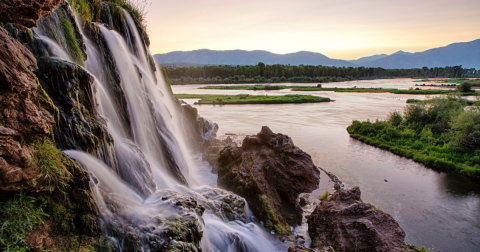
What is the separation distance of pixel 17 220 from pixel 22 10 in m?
3.12

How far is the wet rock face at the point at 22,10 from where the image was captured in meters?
4.04

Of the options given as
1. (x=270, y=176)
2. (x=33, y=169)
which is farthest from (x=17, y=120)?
(x=270, y=176)

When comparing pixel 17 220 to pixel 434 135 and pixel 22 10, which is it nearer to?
pixel 22 10

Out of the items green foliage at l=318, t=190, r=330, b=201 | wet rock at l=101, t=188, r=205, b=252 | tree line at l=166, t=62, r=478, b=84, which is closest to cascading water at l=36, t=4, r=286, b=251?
wet rock at l=101, t=188, r=205, b=252

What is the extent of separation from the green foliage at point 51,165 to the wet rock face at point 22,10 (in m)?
1.94

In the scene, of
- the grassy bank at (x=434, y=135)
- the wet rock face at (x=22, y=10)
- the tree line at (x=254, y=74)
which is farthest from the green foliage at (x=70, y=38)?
the tree line at (x=254, y=74)

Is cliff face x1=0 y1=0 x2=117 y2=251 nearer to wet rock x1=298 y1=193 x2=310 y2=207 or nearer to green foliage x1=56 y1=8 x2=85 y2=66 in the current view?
green foliage x1=56 y1=8 x2=85 y2=66

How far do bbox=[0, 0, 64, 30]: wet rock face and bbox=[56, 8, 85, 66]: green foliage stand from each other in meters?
3.80

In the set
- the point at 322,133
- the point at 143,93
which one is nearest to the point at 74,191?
the point at 143,93

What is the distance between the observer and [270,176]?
12672 mm

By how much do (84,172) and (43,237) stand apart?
149 cm

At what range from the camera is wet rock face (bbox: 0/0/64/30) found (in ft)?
13.3

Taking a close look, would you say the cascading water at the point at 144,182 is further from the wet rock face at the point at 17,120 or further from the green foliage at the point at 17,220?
Result: the wet rock face at the point at 17,120

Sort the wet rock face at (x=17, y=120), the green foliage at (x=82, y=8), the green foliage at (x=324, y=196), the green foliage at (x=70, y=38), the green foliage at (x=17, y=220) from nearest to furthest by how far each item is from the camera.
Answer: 1. the green foliage at (x=17, y=220)
2. the wet rock face at (x=17, y=120)
3. the green foliage at (x=70, y=38)
4. the green foliage at (x=82, y=8)
5. the green foliage at (x=324, y=196)
